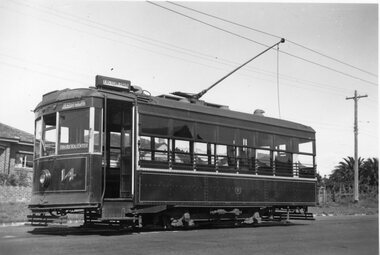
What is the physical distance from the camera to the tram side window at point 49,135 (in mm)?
11594

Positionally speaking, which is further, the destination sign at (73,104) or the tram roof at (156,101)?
the tram roof at (156,101)

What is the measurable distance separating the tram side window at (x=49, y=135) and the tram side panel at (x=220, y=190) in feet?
6.71

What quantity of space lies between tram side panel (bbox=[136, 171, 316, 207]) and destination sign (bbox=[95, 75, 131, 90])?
2.07 meters

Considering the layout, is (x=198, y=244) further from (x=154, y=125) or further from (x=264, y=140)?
(x=264, y=140)

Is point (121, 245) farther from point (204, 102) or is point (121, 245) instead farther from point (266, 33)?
point (266, 33)

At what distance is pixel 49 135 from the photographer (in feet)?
38.5

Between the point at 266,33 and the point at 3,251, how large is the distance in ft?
34.1

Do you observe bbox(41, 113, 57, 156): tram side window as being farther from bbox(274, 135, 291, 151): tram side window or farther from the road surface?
bbox(274, 135, 291, 151): tram side window

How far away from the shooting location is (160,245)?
29.7 ft

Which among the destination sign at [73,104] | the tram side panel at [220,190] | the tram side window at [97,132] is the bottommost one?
the tram side panel at [220,190]

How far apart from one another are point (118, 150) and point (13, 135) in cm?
2004

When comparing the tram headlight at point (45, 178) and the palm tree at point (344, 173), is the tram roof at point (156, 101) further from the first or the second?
the palm tree at point (344, 173)

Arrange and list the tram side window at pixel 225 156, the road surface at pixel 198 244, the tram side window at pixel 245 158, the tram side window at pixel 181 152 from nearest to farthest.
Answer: the road surface at pixel 198 244 < the tram side window at pixel 181 152 < the tram side window at pixel 225 156 < the tram side window at pixel 245 158

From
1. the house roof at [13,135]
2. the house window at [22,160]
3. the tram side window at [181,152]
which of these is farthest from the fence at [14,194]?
the tram side window at [181,152]
